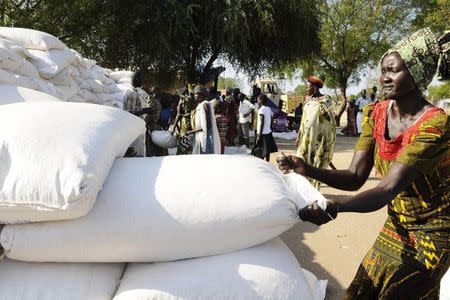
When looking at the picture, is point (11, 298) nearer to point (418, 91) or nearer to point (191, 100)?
point (418, 91)

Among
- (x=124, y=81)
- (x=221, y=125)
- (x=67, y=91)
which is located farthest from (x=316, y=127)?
(x=124, y=81)

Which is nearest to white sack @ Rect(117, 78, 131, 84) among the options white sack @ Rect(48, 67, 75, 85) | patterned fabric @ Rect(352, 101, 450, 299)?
white sack @ Rect(48, 67, 75, 85)

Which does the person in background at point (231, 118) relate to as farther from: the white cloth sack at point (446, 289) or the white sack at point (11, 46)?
the white cloth sack at point (446, 289)

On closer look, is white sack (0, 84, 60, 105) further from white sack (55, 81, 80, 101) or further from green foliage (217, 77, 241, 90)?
green foliage (217, 77, 241, 90)

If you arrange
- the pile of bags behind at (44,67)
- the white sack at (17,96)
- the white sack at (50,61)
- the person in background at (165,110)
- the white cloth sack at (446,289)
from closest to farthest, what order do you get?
the white cloth sack at (446,289), the white sack at (17,96), the pile of bags behind at (44,67), the white sack at (50,61), the person in background at (165,110)

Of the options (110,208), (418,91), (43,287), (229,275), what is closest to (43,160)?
(110,208)

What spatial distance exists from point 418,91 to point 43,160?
1.17 m

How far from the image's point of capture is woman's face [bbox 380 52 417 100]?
4.72ft

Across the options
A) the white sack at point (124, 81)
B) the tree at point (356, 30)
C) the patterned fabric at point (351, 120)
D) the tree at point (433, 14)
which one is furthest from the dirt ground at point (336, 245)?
the tree at point (356, 30)

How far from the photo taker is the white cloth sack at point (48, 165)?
3.99ft

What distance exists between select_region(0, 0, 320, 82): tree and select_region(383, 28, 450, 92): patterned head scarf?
35.2ft

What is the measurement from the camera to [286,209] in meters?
1.39

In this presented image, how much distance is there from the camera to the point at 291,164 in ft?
5.19

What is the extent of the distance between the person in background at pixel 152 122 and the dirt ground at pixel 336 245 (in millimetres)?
1746
